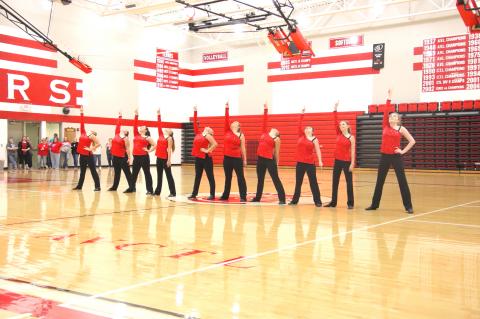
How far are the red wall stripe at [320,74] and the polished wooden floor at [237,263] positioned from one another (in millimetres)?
16788

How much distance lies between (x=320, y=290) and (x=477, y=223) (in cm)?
456

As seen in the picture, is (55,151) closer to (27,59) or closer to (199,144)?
(27,59)

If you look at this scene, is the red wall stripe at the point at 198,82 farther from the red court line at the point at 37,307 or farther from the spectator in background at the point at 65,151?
the red court line at the point at 37,307

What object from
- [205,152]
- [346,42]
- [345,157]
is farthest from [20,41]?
[345,157]

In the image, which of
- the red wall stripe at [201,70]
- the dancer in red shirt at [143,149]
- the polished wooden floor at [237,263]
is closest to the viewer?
the polished wooden floor at [237,263]

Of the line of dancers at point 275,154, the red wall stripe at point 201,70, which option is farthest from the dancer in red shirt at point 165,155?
the red wall stripe at point 201,70

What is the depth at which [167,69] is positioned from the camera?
28078mm

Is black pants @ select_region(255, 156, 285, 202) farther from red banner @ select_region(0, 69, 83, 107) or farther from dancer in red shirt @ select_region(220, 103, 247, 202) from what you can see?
red banner @ select_region(0, 69, 83, 107)

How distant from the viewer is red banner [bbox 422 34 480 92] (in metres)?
A: 21.1

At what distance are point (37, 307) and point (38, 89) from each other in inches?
854

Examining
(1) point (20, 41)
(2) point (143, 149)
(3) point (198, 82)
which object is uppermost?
(1) point (20, 41)

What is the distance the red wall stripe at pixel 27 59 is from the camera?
2161 cm

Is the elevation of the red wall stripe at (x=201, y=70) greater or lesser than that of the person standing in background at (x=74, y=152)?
greater

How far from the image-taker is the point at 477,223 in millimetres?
7168
